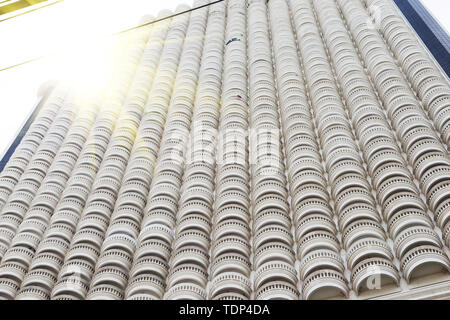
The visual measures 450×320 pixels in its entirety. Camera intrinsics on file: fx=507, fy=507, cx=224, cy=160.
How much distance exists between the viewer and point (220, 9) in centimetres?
13400

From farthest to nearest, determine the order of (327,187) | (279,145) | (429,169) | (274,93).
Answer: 1. (274,93)
2. (279,145)
3. (327,187)
4. (429,169)

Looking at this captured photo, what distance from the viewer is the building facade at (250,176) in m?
54.8

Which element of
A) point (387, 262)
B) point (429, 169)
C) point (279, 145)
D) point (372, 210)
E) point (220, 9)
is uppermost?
point (220, 9)

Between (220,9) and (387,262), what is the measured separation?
98.4 metres

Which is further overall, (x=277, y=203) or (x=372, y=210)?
(x=277, y=203)

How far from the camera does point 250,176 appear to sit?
7412cm

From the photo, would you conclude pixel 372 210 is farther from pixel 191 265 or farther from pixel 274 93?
pixel 274 93

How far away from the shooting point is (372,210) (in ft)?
194

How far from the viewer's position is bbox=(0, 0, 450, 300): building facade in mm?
54781
